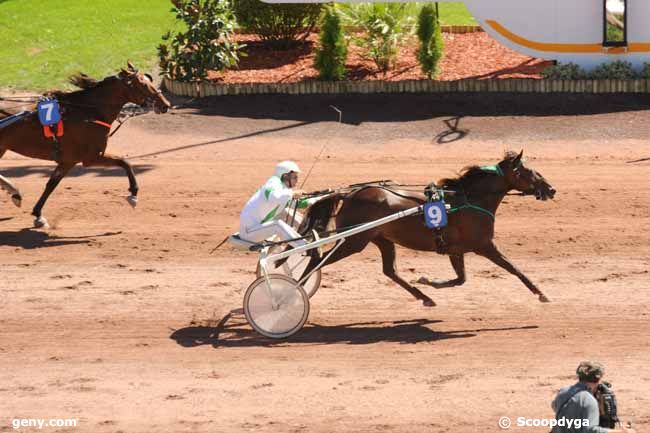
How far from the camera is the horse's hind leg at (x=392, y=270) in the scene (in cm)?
1269

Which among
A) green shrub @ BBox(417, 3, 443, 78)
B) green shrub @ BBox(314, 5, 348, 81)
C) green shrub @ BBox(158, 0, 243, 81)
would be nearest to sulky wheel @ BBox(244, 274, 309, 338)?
green shrub @ BBox(314, 5, 348, 81)

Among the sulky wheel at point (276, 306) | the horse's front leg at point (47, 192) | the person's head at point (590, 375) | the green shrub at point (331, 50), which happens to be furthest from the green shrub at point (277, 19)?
the person's head at point (590, 375)

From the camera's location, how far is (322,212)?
12.5 m

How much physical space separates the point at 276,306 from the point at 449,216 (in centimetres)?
200

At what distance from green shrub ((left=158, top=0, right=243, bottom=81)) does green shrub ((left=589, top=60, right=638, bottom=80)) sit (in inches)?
247

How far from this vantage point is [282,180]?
39.7 ft

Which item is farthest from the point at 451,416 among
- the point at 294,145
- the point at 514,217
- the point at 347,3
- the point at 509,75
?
the point at 347,3

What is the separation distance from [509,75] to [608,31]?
1867mm

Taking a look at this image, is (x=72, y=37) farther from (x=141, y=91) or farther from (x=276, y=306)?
(x=276, y=306)

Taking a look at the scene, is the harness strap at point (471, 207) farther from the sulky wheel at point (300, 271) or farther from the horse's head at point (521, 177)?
the sulky wheel at point (300, 271)

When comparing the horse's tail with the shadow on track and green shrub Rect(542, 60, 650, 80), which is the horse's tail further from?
green shrub Rect(542, 60, 650, 80)

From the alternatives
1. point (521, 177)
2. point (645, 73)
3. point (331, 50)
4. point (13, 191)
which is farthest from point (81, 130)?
point (645, 73)

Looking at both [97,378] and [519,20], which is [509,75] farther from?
[97,378]

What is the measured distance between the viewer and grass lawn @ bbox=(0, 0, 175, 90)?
23.4m
